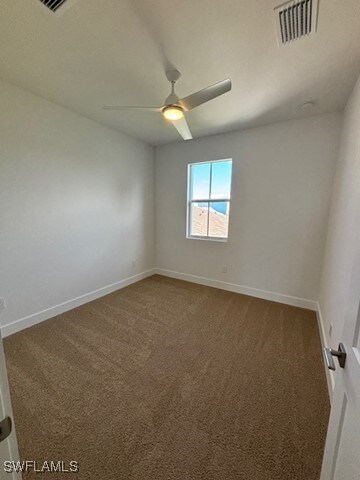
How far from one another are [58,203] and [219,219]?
2463 mm

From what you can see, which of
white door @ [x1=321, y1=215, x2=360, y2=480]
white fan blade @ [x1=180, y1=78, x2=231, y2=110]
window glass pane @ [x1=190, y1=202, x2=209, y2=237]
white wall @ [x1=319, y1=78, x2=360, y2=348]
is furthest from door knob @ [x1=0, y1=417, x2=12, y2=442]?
window glass pane @ [x1=190, y1=202, x2=209, y2=237]

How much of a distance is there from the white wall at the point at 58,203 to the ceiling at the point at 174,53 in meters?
0.36

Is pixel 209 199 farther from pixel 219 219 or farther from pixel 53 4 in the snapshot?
pixel 53 4

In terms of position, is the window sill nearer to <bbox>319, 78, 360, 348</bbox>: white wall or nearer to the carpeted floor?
the carpeted floor

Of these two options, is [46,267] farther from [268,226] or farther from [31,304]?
Answer: [268,226]

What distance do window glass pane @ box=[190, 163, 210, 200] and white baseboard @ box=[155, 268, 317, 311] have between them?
5.03ft

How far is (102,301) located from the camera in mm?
2998

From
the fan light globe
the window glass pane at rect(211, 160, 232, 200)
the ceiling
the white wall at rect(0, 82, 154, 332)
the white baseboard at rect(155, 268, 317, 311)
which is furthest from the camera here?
the window glass pane at rect(211, 160, 232, 200)

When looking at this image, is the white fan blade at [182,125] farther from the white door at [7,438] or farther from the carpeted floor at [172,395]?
the carpeted floor at [172,395]

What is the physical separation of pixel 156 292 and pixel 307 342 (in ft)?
7.07

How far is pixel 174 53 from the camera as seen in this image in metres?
1.57

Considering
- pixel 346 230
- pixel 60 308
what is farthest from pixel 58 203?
pixel 346 230

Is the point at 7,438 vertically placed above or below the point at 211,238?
below

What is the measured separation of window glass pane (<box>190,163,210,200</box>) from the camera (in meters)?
3.55
